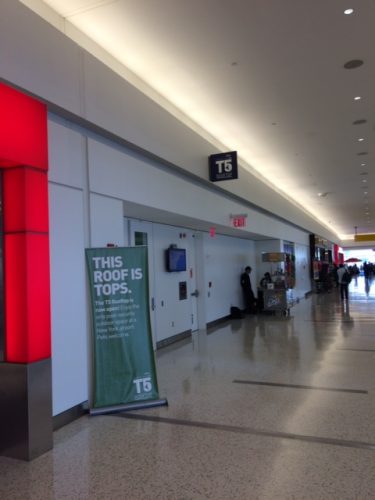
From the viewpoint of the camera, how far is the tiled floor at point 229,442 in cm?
282

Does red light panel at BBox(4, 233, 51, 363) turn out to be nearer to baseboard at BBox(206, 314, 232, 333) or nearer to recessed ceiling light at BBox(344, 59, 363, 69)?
recessed ceiling light at BBox(344, 59, 363, 69)

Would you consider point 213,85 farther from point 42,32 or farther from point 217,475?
point 217,475

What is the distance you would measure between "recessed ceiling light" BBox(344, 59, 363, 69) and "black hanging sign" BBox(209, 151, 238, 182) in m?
2.44

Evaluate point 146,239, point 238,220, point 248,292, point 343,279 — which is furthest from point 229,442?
point 343,279

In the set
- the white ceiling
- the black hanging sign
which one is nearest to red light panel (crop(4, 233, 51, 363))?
the white ceiling

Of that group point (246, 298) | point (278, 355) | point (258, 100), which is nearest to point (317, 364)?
point (278, 355)

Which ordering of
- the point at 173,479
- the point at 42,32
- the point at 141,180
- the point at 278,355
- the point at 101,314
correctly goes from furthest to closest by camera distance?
the point at 278,355, the point at 141,180, the point at 101,314, the point at 42,32, the point at 173,479

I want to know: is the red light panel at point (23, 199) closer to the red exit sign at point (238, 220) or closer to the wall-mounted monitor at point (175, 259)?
the wall-mounted monitor at point (175, 259)

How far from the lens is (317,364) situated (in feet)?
20.0

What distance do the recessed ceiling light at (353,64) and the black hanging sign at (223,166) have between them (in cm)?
244

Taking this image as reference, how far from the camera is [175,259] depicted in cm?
829

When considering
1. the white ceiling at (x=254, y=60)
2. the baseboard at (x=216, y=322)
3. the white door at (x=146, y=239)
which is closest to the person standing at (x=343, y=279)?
the baseboard at (x=216, y=322)

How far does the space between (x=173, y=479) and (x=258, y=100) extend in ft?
17.9

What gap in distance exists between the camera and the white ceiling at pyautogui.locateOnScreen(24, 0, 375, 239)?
165 inches
